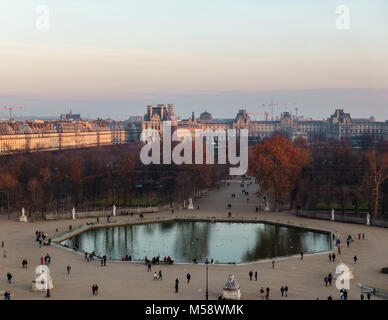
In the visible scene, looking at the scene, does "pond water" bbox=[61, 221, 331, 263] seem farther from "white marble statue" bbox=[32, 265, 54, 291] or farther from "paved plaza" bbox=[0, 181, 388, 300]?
"white marble statue" bbox=[32, 265, 54, 291]

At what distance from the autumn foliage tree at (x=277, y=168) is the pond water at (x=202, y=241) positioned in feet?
24.2

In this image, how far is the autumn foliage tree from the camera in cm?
5997

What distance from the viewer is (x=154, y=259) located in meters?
37.1

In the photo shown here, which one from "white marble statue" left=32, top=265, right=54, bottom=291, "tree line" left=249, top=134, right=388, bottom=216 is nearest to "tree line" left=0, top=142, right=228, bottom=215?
"tree line" left=249, top=134, right=388, bottom=216

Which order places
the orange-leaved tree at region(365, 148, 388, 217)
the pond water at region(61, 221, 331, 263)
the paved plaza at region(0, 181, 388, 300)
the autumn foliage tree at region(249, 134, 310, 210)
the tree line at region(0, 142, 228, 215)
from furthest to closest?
the autumn foliage tree at region(249, 134, 310, 210), the tree line at region(0, 142, 228, 215), the orange-leaved tree at region(365, 148, 388, 217), the pond water at region(61, 221, 331, 263), the paved plaza at region(0, 181, 388, 300)

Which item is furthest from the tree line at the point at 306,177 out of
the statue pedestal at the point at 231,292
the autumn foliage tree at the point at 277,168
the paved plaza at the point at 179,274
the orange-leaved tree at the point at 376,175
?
the statue pedestal at the point at 231,292

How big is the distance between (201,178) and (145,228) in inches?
714

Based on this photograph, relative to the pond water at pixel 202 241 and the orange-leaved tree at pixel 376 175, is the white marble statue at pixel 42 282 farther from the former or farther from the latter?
the orange-leaved tree at pixel 376 175

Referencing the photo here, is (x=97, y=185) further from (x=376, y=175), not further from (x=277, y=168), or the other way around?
(x=376, y=175)

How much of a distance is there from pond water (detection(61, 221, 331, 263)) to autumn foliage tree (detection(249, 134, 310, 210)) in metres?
7.37

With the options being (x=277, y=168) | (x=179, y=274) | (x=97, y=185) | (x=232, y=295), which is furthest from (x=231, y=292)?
(x=97, y=185)

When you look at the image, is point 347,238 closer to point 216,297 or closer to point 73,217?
point 216,297
